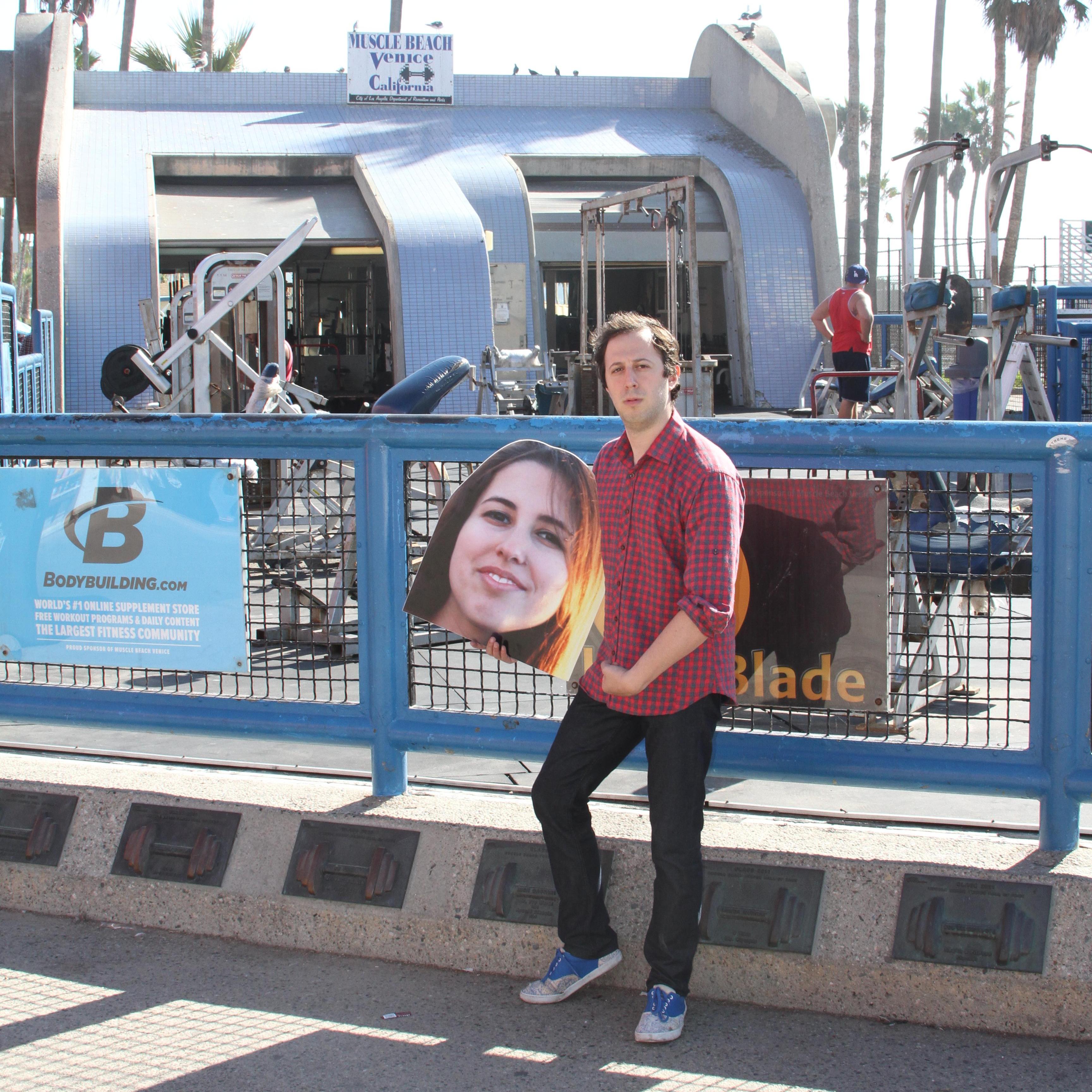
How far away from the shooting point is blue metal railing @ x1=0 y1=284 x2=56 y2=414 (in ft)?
29.9

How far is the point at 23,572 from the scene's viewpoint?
12.8ft

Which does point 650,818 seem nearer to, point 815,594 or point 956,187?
point 815,594

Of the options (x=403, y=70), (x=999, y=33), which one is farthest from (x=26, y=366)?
(x=999, y=33)

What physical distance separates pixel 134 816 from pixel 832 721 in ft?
7.05

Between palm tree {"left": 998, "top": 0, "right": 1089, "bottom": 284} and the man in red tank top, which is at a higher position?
palm tree {"left": 998, "top": 0, "right": 1089, "bottom": 284}

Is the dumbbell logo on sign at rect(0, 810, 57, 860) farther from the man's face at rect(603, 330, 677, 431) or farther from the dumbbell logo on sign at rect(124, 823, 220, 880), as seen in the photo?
the man's face at rect(603, 330, 677, 431)

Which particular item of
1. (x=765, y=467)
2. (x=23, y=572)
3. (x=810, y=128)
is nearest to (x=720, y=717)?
(x=765, y=467)

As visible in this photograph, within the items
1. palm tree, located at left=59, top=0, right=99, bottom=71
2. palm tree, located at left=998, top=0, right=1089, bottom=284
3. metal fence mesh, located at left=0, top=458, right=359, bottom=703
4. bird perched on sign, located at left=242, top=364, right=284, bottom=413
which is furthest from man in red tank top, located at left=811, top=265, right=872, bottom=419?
palm tree, located at left=59, top=0, right=99, bottom=71

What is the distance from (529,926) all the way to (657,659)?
1010 millimetres

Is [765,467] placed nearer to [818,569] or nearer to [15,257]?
[818,569]

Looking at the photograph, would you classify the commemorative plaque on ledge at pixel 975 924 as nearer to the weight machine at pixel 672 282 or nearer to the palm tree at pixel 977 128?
the weight machine at pixel 672 282

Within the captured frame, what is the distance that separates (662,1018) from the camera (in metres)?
2.89

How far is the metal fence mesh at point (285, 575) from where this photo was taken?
374cm

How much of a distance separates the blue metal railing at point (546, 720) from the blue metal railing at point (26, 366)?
2.21 meters
